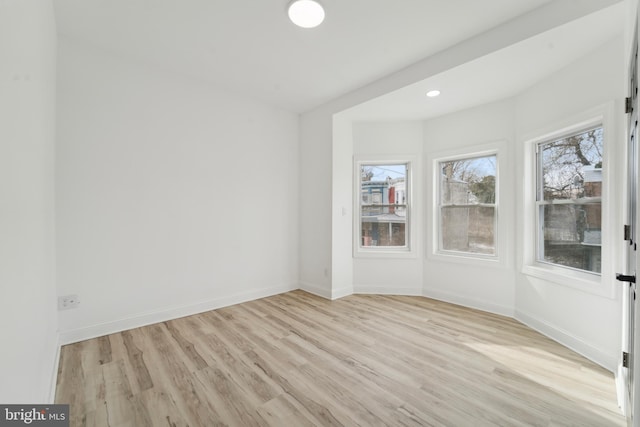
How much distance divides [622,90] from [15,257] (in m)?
3.81

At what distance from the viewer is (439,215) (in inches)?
156

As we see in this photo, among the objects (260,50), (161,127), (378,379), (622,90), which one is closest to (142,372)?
(378,379)

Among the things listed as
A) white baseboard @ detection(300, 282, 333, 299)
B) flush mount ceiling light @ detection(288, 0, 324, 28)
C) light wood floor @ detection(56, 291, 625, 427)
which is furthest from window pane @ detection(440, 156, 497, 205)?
flush mount ceiling light @ detection(288, 0, 324, 28)

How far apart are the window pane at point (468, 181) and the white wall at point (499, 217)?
16 centimetres

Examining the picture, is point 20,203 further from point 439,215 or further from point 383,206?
point 439,215

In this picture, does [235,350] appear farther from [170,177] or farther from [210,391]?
[170,177]

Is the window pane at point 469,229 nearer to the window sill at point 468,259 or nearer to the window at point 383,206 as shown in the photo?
the window sill at point 468,259

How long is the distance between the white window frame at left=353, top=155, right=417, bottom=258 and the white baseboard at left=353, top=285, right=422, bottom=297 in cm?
47

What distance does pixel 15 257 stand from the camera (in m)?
0.99

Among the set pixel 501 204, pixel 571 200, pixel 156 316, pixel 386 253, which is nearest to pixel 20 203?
pixel 156 316

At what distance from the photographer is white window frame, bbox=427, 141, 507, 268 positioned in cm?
332

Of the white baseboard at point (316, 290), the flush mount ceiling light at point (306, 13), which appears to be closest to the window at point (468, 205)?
the white baseboard at point (316, 290)

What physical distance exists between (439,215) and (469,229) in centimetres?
43

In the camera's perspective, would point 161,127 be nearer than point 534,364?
No
